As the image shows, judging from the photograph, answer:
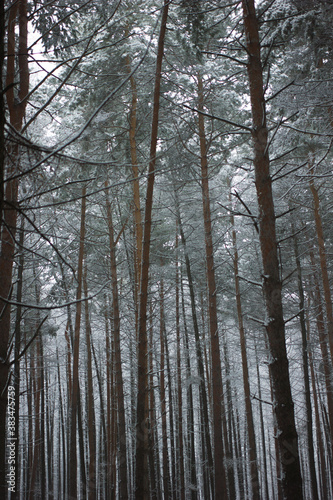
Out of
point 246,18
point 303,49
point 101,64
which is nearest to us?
point 246,18

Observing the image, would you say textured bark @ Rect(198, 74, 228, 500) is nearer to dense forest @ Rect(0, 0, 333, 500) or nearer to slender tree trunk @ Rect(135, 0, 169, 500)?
dense forest @ Rect(0, 0, 333, 500)

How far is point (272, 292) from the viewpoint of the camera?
4.16 meters

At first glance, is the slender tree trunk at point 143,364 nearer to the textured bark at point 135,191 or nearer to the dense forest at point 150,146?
the dense forest at point 150,146

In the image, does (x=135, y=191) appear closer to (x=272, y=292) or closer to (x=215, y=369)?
(x=215, y=369)

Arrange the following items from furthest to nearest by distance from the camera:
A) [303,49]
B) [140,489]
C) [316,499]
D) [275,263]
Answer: [316,499], [303,49], [140,489], [275,263]

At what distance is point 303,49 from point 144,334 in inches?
288

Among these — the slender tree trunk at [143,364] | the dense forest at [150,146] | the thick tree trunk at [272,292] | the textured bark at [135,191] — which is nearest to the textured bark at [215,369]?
the dense forest at [150,146]

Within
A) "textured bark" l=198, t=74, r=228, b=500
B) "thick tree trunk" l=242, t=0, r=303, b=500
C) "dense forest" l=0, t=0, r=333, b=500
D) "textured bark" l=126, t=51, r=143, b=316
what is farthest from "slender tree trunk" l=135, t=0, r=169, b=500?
"textured bark" l=126, t=51, r=143, b=316

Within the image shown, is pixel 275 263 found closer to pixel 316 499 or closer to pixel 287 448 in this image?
pixel 287 448

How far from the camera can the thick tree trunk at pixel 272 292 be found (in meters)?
3.75

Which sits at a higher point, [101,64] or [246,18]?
[101,64]

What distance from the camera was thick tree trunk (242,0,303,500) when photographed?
3.75 meters

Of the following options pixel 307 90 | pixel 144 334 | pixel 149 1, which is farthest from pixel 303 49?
pixel 144 334

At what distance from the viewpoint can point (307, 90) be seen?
7.48 m
